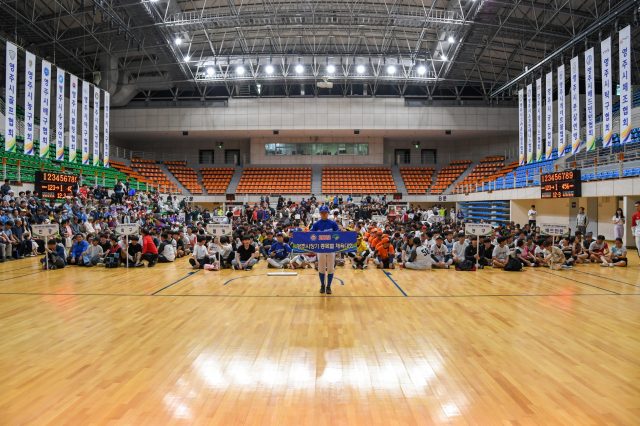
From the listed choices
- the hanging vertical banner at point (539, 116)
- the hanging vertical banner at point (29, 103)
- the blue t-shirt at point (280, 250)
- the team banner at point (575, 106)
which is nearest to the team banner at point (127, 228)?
the blue t-shirt at point (280, 250)

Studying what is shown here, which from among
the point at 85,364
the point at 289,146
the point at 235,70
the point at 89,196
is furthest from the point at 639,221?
the point at 289,146

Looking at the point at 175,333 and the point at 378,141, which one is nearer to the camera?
the point at 175,333

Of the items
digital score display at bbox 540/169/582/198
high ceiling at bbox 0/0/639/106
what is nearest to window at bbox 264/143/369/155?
high ceiling at bbox 0/0/639/106

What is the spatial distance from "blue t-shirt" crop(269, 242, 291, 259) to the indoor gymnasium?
0.06 metres

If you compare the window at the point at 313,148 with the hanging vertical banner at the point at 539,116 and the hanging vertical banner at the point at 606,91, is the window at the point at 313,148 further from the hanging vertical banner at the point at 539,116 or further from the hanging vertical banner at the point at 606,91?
the hanging vertical banner at the point at 606,91

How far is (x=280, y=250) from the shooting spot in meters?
11.8

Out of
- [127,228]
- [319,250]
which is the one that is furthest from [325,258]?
[127,228]

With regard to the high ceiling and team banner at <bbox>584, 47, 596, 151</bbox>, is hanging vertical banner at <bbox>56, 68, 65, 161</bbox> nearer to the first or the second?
the high ceiling

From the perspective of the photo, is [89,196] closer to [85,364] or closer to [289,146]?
[85,364]

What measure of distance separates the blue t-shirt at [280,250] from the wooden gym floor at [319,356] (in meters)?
3.48

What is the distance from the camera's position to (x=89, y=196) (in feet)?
63.4

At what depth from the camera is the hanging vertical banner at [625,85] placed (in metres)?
15.2

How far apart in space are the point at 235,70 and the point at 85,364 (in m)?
30.8

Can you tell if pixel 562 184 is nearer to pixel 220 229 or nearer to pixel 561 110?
pixel 561 110
